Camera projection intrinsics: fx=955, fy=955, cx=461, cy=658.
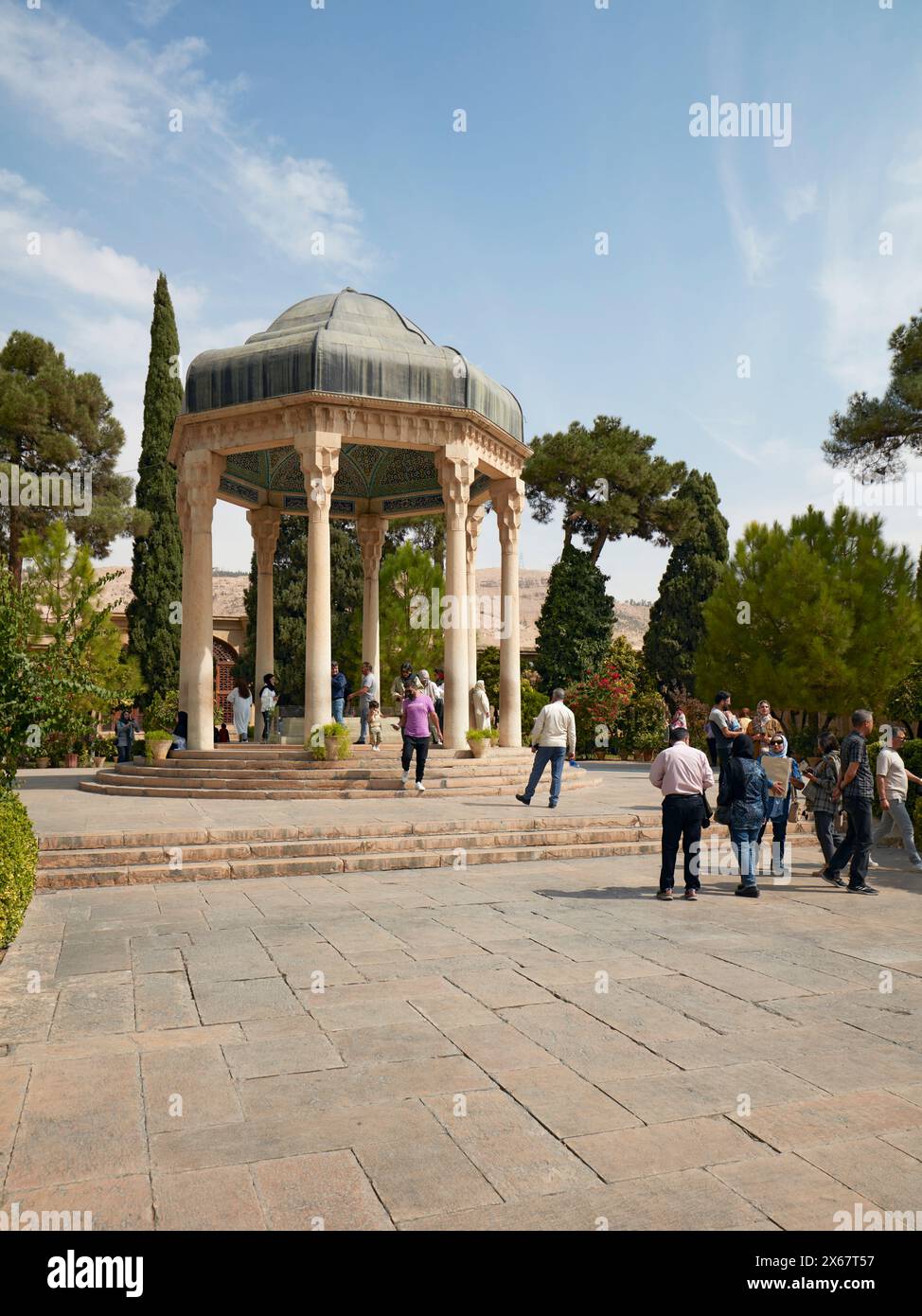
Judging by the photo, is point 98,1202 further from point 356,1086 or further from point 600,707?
point 600,707

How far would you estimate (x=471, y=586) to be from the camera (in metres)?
20.2

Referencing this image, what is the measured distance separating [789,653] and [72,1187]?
2559cm

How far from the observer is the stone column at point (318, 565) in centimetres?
1633

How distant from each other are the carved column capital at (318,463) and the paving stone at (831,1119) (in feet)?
44.9

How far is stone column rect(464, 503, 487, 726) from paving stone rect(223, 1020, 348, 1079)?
13.6 meters

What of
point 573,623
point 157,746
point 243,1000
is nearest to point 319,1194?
point 243,1000

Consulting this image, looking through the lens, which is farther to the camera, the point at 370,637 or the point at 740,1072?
the point at 370,637

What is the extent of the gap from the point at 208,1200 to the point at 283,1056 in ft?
4.46

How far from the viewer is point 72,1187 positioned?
3.26 metres

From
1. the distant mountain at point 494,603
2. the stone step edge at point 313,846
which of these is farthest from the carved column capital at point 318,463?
the distant mountain at point 494,603

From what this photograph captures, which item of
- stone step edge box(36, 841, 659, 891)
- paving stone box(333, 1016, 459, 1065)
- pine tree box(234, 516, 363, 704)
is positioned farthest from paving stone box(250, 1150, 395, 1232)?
pine tree box(234, 516, 363, 704)

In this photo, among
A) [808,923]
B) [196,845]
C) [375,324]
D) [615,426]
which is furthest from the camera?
[615,426]
